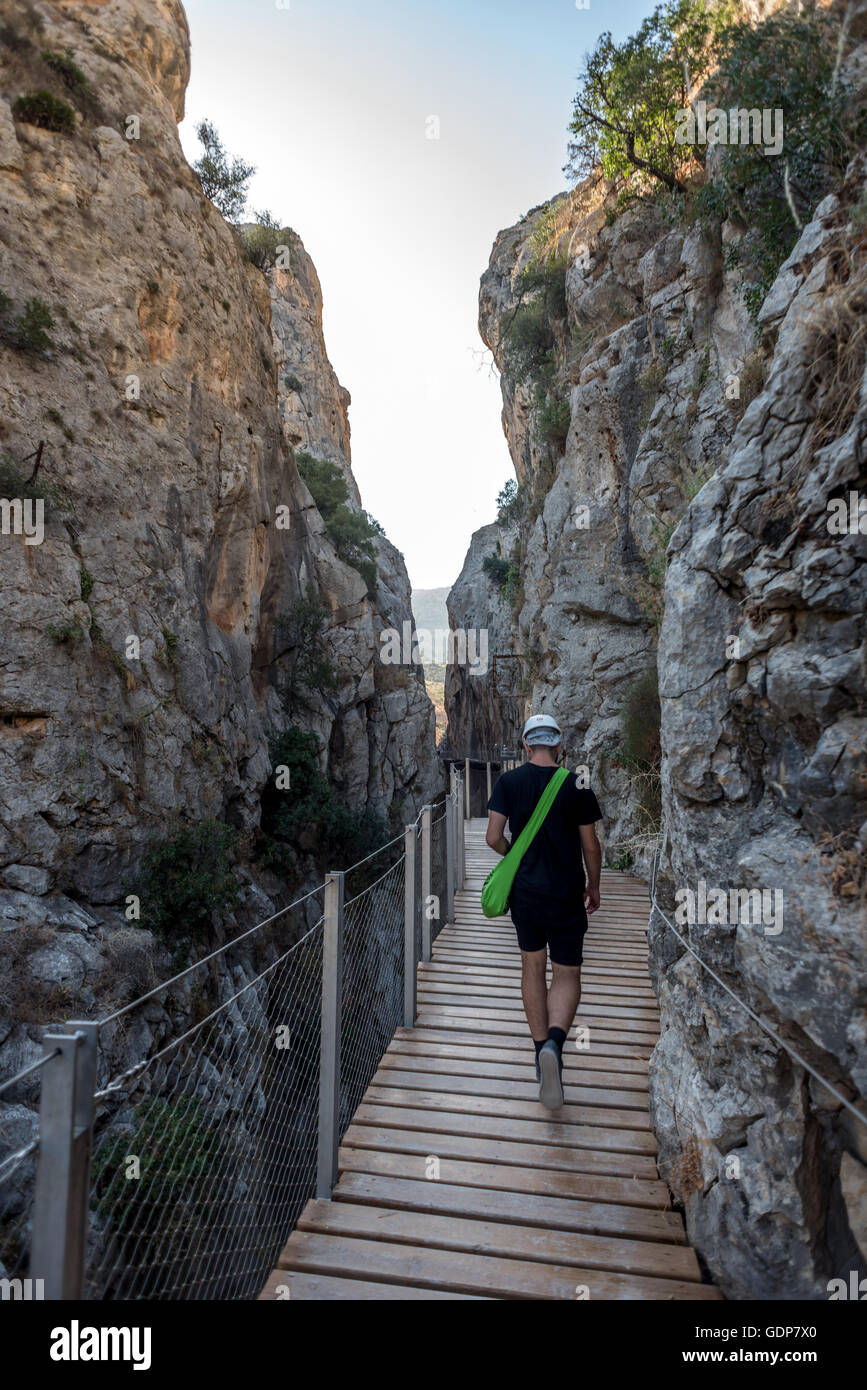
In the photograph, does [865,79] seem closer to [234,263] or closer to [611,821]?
[611,821]

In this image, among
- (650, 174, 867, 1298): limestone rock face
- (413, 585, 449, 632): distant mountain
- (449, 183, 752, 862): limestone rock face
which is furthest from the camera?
(413, 585, 449, 632): distant mountain

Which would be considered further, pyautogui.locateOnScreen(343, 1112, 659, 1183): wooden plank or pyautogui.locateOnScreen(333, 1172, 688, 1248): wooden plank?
pyautogui.locateOnScreen(343, 1112, 659, 1183): wooden plank

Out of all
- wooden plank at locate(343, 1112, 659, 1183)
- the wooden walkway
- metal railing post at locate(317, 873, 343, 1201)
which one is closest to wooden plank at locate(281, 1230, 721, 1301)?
the wooden walkway

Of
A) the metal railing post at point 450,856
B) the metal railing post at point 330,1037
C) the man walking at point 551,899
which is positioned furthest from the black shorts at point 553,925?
the metal railing post at point 450,856

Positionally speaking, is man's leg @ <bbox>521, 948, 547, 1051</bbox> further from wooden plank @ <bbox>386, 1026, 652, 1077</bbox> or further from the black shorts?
wooden plank @ <bbox>386, 1026, 652, 1077</bbox>

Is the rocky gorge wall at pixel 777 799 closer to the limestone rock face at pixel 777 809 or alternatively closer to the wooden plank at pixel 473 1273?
the limestone rock face at pixel 777 809

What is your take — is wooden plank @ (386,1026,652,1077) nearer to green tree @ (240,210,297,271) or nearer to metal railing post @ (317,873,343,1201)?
metal railing post @ (317,873,343,1201)

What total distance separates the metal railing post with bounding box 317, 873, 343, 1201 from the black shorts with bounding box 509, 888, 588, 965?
894 millimetres

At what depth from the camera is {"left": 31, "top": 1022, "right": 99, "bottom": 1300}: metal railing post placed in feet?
5.05

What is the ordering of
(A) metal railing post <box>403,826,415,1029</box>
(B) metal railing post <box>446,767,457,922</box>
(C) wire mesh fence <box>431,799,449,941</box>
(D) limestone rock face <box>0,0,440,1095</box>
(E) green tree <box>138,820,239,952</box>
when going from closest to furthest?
(A) metal railing post <box>403,826,415,1029</box>
(C) wire mesh fence <box>431,799,449,941</box>
(B) metal railing post <box>446,767,457,922</box>
(D) limestone rock face <box>0,0,440,1095</box>
(E) green tree <box>138,820,239,952</box>

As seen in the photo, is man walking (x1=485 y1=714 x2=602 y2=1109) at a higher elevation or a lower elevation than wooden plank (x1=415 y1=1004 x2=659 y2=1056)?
higher

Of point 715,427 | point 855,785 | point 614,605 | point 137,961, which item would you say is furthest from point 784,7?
point 137,961

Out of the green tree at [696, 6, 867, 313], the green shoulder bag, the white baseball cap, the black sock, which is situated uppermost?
the green tree at [696, 6, 867, 313]

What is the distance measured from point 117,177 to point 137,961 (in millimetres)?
13294
